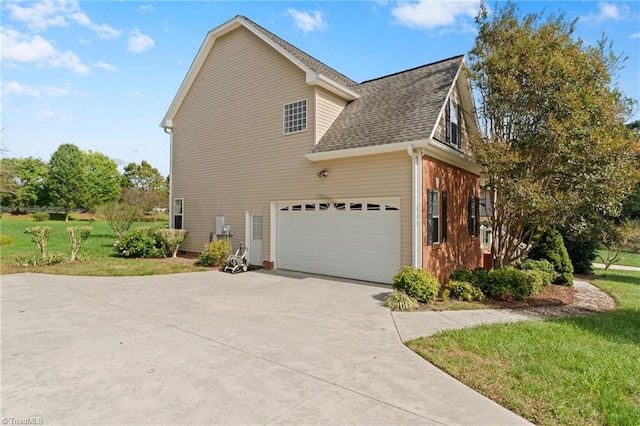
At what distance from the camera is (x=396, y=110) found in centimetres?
1010

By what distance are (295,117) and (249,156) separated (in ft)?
8.13

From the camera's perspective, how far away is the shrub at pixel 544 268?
982cm

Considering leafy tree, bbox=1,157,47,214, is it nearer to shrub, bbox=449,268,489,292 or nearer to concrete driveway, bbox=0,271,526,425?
concrete driveway, bbox=0,271,526,425

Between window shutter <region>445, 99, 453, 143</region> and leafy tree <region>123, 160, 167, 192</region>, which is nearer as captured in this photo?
window shutter <region>445, 99, 453, 143</region>

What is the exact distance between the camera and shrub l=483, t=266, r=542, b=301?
8.01 m

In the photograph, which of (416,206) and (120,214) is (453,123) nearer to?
(416,206)

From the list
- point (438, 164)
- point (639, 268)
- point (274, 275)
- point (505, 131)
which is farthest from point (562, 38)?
point (639, 268)

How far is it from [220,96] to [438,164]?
9.38 metres

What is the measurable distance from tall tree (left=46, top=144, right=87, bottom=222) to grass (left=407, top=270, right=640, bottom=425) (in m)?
50.6

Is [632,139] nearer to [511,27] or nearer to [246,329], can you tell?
[511,27]

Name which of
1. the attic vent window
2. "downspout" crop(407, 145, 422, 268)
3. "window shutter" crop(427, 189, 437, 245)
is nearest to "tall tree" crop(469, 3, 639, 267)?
"window shutter" crop(427, 189, 437, 245)

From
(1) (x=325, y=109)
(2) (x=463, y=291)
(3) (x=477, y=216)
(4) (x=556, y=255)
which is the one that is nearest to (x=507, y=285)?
(2) (x=463, y=291)

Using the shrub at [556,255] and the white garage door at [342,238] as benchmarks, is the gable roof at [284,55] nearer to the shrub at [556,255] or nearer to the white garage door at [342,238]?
the white garage door at [342,238]

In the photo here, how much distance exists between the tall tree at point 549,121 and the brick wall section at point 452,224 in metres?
1.34
